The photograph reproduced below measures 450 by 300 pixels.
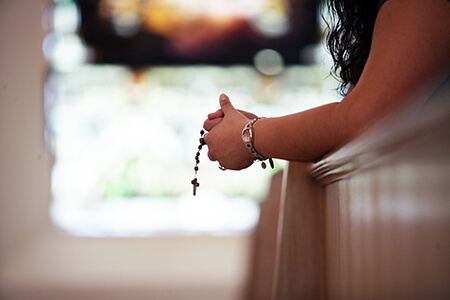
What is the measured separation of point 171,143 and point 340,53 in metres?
Result: 1.75

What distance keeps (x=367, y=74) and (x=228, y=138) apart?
37 cm

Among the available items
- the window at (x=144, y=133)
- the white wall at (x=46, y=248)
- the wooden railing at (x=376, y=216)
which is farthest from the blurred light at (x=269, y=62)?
the wooden railing at (x=376, y=216)

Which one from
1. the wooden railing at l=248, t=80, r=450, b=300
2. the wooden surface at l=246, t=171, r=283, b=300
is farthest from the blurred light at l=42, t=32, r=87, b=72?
the wooden railing at l=248, t=80, r=450, b=300

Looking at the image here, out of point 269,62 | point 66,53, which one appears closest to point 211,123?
point 269,62

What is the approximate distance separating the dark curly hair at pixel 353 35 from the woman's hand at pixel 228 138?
22cm

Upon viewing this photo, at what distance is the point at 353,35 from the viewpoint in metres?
0.99

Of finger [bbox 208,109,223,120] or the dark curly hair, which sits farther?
finger [bbox 208,109,223,120]

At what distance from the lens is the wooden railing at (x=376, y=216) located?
1.37ft

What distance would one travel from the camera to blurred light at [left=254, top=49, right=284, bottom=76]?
110 inches

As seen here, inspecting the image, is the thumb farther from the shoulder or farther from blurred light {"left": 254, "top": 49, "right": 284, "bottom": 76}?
blurred light {"left": 254, "top": 49, "right": 284, "bottom": 76}

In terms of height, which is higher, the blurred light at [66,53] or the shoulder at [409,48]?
the blurred light at [66,53]

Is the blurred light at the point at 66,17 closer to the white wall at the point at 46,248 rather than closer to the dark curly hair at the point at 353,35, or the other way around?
the white wall at the point at 46,248

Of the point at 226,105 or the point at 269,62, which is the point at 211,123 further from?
the point at 269,62

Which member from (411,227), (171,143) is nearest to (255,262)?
(171,143)
